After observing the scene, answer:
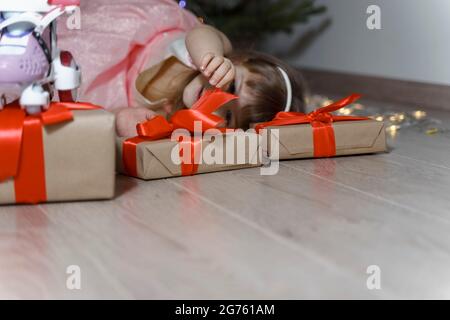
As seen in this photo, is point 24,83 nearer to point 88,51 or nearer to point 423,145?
point 88,51

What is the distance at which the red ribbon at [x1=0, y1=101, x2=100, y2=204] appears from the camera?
89 cm

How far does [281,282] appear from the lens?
0.68 meters

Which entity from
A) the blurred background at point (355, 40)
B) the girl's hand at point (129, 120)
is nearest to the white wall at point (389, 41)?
the blurred background at point (355, 40)

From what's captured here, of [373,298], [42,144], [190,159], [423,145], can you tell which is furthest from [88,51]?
[373,298]

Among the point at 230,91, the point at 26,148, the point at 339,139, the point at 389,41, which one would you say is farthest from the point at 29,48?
the point at 389,41

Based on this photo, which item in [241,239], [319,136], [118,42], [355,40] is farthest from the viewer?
[355,40]

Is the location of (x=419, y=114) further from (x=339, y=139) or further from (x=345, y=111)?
(x=339, y=139)

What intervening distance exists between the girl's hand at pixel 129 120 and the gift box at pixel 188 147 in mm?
146

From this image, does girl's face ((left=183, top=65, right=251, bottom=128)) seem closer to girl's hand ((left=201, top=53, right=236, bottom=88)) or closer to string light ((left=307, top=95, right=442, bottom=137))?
girl's hand ((left=201, top=53, right=236, bottom=88))

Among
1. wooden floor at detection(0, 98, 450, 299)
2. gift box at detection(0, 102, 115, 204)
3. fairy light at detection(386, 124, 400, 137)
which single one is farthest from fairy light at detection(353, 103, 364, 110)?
gift box at detection(0, 102, 115, 204)

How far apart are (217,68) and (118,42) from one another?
1.34 feet

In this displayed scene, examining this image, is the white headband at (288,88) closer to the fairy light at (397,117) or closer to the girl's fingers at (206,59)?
the girl's fingers at (206,59)

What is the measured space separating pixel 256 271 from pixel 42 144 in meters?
0.38

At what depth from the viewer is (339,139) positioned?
126 centimetres
